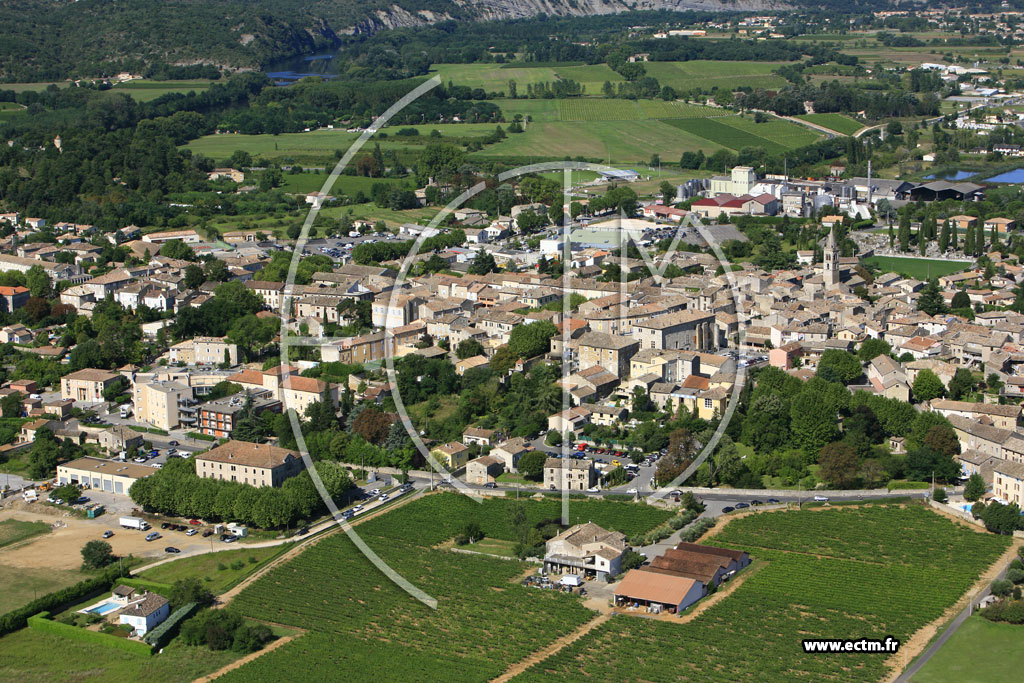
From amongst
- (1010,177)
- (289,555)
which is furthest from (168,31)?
(289,555)

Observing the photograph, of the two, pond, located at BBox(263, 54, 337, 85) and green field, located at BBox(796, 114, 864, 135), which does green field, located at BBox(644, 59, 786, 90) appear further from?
pond, located at BBox(263, 54, 337, 85)

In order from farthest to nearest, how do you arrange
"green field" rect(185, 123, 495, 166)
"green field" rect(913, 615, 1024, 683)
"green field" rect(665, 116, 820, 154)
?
"green field" rect(665, 116, 820, 154), "green field" rect(185, 123, 495, 166), "green field" rect(913, 615, 1024, 683)

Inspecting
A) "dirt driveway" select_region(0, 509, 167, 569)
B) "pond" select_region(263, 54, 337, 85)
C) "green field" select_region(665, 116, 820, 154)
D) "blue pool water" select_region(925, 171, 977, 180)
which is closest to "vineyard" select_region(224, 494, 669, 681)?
"dirt driveway" select_region(0, 509, 167, 569)

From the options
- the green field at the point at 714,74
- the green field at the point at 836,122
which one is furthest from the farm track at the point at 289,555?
the green field at the point at 714,74

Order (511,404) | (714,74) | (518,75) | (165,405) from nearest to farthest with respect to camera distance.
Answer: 1. (511,404)
2. (165,405)
3. (518,75)
4. (714,74)

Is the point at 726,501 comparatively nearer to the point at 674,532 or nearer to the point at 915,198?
the point at 674,532

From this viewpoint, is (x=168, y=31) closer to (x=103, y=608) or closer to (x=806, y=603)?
(x=103, y=608)

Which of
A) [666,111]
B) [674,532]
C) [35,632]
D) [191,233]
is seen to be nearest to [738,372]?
[674,532]
